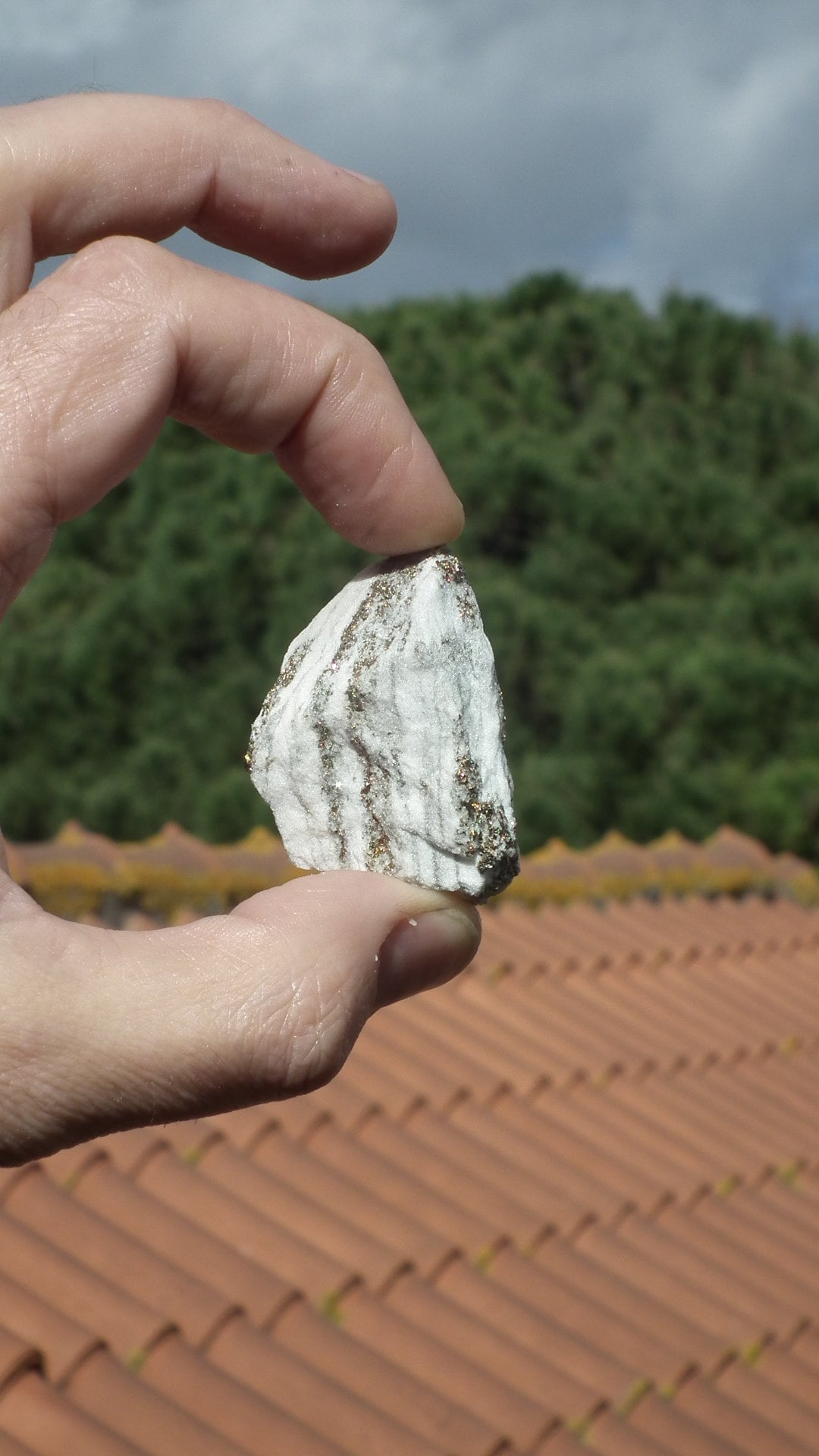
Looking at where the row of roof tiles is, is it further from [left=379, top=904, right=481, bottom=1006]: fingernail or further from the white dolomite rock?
[left=379, top=904, right=481, bottom=1006]: fingernail

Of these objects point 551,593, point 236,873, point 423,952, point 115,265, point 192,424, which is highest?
point 115,265

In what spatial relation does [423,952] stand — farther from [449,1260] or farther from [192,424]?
[449,1260]

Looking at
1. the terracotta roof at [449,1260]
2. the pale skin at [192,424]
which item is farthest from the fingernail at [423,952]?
the terracotta roof at [449,1260]

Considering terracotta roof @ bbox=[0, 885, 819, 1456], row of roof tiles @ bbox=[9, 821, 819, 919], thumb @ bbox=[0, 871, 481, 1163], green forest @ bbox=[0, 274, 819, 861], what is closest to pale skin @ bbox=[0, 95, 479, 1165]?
thumb @ bbox=[0, 871, 481, 1163]

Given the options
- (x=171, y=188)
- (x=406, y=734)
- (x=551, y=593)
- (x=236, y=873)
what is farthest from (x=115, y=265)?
(x=551, y=593)

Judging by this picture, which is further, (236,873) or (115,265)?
(236,873)

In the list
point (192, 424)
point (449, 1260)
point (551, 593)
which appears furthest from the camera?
point (551, 593)
